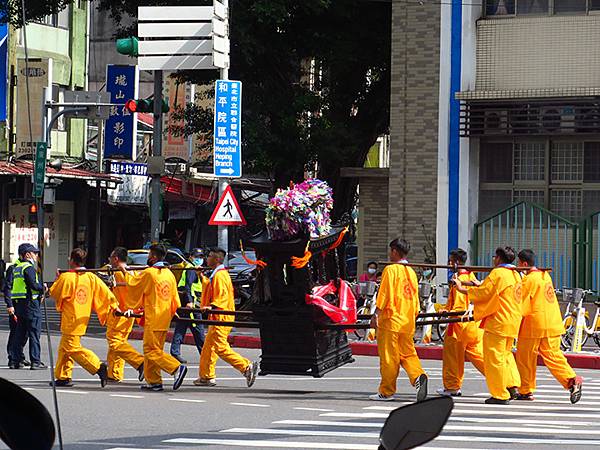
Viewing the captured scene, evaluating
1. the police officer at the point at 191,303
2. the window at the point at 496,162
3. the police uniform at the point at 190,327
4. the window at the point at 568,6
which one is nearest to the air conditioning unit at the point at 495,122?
the window at the point at 496,162

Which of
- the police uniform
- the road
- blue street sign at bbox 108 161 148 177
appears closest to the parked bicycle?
the road

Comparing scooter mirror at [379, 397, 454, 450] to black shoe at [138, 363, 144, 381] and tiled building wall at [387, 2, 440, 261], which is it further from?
tiled building wall at [387, 2, 440, 261]

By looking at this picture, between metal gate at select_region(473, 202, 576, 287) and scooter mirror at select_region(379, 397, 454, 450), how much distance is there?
21682mm

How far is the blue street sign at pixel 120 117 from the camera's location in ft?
130

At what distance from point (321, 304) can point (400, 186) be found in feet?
37.3

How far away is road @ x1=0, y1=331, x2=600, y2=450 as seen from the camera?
423 inches

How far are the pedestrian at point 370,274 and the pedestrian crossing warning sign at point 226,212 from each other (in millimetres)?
4374

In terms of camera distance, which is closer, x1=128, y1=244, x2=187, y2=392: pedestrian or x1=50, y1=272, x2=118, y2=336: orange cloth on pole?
x1=128, y1=244, x2=187, y2=392: pedestrian

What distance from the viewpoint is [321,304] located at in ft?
46.8

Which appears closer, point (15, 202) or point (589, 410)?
point (589, 410)

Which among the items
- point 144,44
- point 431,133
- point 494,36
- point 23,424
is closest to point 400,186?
point 431,133

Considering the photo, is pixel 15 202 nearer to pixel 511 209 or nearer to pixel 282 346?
pixel 511 209

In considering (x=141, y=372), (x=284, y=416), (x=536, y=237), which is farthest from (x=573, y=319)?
(x=284, y=416)

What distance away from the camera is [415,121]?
25.2m
